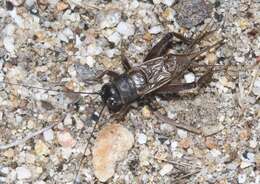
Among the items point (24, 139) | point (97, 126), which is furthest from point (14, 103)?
point (97, 126)

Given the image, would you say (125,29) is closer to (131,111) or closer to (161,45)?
(161,45)

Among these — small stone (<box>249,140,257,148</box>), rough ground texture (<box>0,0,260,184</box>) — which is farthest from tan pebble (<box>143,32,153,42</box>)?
small stone (<box>249,140,257,148</box>)

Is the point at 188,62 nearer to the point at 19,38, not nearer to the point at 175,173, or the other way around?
the point at 175,173

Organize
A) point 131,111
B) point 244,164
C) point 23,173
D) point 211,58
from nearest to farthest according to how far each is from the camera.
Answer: point 23,173 < point 244,164 < point 131,111 < point 211,58

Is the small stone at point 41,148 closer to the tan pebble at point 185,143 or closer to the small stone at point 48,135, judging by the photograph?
the small stone at point 48,135

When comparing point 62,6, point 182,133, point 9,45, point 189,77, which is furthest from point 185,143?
point 9,45

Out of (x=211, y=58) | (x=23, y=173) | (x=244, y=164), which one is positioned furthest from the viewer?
(x=211, y=58)
